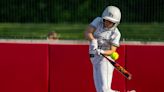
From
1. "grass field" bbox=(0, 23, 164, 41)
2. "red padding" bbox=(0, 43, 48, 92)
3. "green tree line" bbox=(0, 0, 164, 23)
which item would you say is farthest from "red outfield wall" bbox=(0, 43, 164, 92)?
"green tree line" bbox=(0, 0, 164, 23)

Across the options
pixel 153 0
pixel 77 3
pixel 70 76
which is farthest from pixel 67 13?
pixel 70 76

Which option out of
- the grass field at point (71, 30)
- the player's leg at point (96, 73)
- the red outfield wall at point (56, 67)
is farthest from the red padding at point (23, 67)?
the grass field at point (71, 30)

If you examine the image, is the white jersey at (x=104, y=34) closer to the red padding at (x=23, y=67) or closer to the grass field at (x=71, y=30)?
the red padding at (x=23, y=67)

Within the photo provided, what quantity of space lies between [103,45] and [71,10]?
847 cm

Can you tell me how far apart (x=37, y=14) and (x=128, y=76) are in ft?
28.6

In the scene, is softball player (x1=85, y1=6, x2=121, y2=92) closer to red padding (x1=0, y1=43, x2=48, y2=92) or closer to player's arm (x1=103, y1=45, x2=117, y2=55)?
player's arm (x1=103, y1=45, x2=117, y2=55)

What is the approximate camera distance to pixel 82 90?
13133 millimetres

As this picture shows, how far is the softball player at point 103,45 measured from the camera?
11.8 m

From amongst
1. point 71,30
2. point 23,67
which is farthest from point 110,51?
point 71,30

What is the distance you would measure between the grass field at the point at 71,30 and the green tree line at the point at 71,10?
176 mm

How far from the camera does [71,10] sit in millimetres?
20438

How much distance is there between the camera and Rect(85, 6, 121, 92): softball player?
38.8ft

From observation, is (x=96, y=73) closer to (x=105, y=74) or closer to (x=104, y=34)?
(x=105, y=74)

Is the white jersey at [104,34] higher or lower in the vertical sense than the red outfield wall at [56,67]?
higher
